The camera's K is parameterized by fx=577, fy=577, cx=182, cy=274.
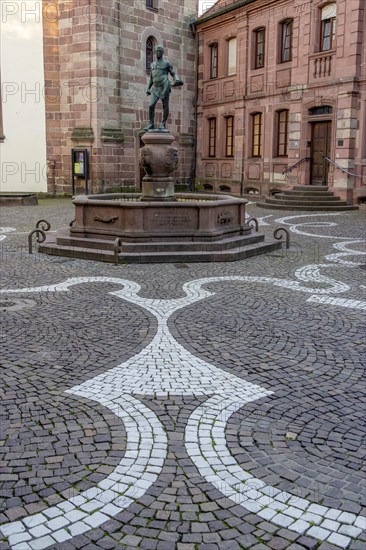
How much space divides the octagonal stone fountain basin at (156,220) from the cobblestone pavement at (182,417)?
294 centimetres

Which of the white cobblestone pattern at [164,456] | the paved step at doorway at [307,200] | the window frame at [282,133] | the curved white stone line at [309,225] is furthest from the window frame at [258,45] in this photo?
the white cobblestone pattern at [164,456]

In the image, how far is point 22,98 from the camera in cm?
2736

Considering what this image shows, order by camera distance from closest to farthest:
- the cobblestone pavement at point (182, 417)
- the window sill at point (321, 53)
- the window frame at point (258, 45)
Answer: the cobblestone pavement at point (182, 417) < the window sill at point (321, 53) < the window frame at point (258, 45)

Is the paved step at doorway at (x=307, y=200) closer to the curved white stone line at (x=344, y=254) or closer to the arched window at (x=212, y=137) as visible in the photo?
the arched window at (x=212, y=137)

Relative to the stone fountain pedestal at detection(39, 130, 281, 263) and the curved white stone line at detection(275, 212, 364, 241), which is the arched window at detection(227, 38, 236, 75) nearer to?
the curved white stone line at detection(275, 212, 364, 241)

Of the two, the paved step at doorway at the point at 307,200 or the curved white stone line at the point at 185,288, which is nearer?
the curved white stone line at the point at 185,288

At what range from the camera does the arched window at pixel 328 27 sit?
22.7m

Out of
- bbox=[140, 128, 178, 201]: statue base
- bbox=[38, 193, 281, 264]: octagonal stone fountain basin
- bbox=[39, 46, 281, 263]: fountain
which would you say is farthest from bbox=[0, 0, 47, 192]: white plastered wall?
bbox=[38, 193, 281, 264]: octagonal stone fountain basin

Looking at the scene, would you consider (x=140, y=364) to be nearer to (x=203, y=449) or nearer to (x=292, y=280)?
(x=203, y=449)

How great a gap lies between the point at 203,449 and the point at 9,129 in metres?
26.4

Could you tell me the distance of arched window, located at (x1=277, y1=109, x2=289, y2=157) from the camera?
25.7 meters

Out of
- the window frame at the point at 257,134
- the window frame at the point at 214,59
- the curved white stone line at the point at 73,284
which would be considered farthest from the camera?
the window frame at the point at 214,59

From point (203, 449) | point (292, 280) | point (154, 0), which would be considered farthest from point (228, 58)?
point (203, 449)

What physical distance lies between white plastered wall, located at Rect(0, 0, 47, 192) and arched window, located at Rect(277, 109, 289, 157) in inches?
433
